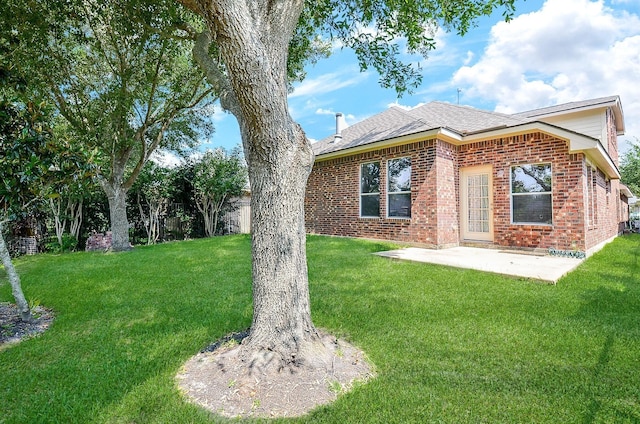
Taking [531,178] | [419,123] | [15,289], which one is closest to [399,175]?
[419,123]

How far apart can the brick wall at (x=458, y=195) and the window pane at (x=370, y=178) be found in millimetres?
197

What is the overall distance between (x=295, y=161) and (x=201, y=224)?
1275cm

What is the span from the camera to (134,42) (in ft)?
25.3

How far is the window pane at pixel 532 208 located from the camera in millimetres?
7809

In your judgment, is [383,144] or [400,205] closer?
[400,205]

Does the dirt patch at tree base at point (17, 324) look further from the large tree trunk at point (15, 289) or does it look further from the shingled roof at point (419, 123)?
the shingled roof at point (419, 123)

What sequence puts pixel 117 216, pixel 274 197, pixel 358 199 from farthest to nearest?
pixel 358 199 < pixel 117 216 < pixel 274 197

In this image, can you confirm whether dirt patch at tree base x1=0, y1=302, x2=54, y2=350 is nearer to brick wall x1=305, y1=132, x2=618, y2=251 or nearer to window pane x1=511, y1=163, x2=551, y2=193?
brick wall x1=305, y1=132, x2=618, y2=251

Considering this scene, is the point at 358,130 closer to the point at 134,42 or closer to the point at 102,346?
the point at 134,42

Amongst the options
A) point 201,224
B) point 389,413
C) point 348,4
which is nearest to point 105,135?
point 201,224

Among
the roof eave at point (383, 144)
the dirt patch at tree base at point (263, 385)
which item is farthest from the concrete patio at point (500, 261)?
the dirt patch at tree base at point (263, 385)

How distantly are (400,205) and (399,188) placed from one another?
50 centimetres

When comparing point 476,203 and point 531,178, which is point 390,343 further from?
point 476,203

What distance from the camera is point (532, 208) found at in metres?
8.00
